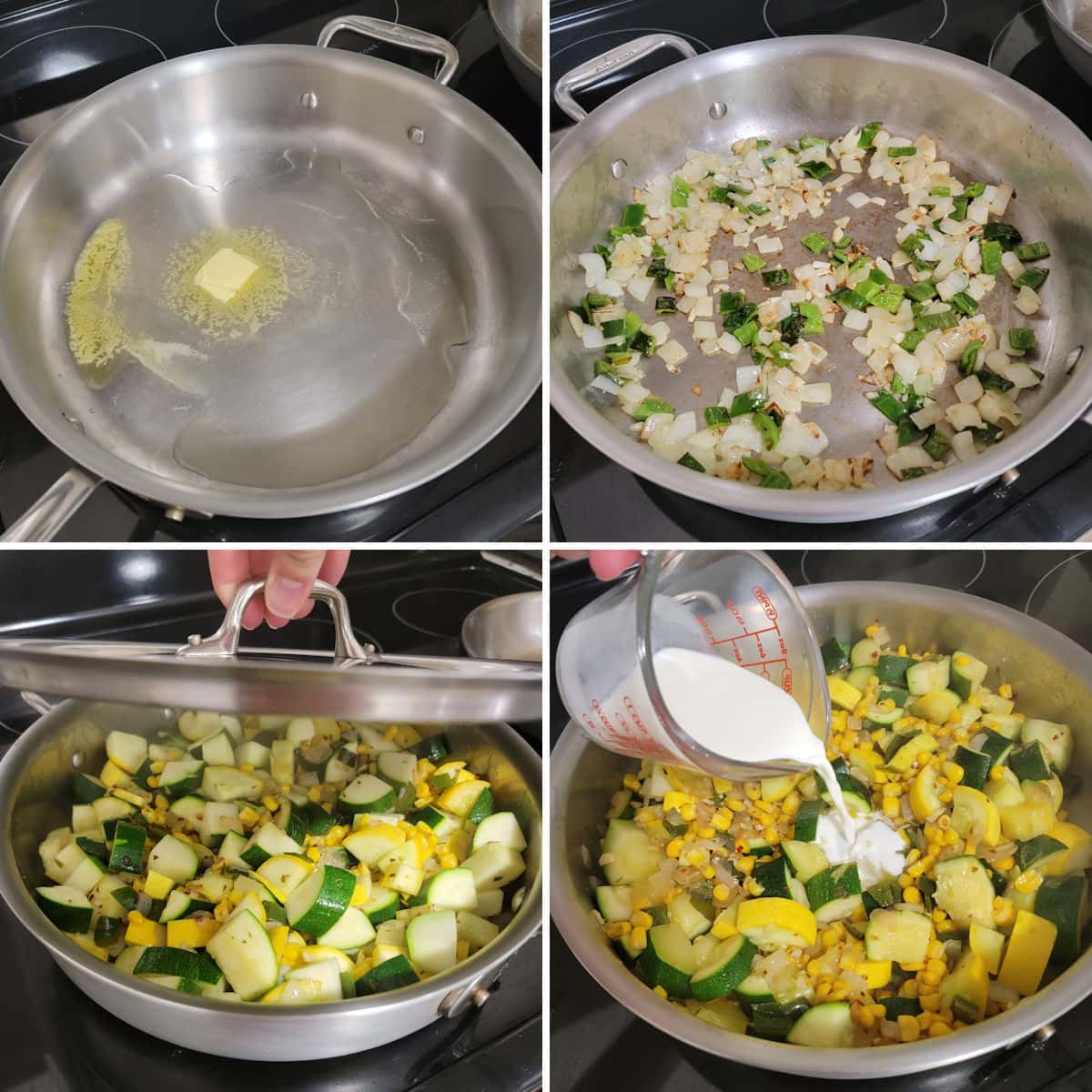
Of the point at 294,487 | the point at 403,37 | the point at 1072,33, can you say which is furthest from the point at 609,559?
the point at 1072,33

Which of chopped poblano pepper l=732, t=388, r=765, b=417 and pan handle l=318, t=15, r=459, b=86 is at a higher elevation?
pan handle l=318, t=15, r=459, b=86

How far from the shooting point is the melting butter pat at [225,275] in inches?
38.4

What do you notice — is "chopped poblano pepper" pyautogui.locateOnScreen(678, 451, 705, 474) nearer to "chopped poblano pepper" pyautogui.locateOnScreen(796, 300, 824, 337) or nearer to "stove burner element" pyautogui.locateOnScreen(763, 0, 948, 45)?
"chopped poblano pepper" pyautogui.locateOnScreen(796, 300, 824, 337)

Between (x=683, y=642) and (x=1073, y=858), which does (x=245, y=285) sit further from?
(x=1073, y=858)

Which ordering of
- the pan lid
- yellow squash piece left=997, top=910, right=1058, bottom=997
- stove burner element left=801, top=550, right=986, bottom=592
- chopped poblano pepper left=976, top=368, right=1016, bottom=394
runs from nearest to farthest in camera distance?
1. the pan lid
2. yellow squash piece left=997, top=910, right=1058, bottom=997
3. chopped poblano pepper left=976, top=368, right=1016, bottom=394
4. stove burner element left=801, top=550, right=986, bottom=592

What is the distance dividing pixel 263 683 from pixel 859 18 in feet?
3.17

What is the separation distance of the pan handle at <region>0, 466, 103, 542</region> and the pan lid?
0.76 ft

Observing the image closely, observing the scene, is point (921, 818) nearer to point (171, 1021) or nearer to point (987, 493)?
point (987, 493)

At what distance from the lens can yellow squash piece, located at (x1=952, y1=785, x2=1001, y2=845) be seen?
2.81 ft

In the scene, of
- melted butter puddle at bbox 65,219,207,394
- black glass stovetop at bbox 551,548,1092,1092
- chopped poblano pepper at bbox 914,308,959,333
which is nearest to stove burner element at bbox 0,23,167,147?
melted butter puddle at bbox 65,219,207,394

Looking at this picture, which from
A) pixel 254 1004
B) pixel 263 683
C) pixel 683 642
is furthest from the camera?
pixel 683 642

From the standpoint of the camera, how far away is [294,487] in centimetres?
87

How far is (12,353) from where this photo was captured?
84 cm

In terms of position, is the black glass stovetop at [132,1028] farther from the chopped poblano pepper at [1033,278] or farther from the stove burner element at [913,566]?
the chopped poblano pepper at [1033,278]
